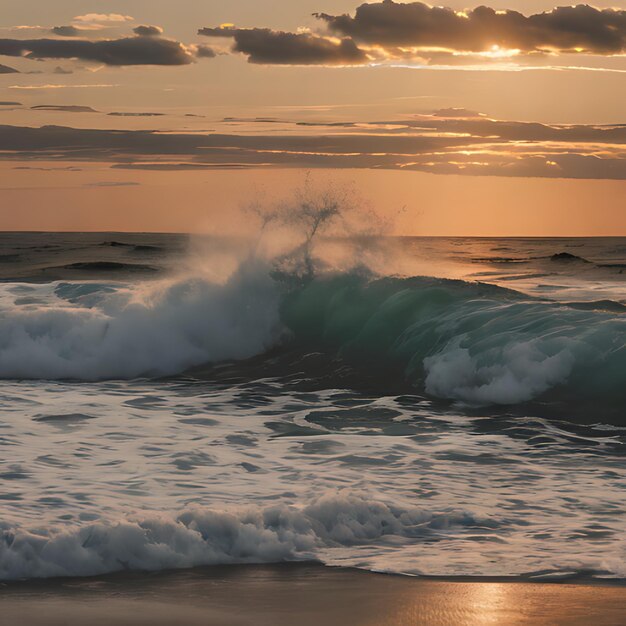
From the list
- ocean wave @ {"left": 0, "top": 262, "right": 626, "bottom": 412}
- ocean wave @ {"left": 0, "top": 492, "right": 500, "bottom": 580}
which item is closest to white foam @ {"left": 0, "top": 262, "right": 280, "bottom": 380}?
ocean wave @ {"left": 0, "top": 262, "right": 626, "bottom": 412}

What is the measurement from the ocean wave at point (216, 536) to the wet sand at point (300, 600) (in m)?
0.20

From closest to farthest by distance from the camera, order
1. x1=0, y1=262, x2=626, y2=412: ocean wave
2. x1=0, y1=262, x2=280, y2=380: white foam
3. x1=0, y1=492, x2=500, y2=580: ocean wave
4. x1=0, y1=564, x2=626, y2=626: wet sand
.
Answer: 1. x1=0, y1=564, x2=626, y2=626: wet sand
2. x1=0, y1=492, x2=500, y2=580: ocean wave
3. x1=0, y1=262, x2=626, y2=412: ocean wave
4. x1=0, y1=262, x2=280, y2=380: white foam

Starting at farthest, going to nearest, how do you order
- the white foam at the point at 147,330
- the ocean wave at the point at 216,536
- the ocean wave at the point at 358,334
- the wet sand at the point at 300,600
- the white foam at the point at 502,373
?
the white foam at the point at 147,330 → the ocean wave at the point at 358,334 → the white foam at the point at 502,373 → the ocean wave at the point at 216,536 → the wet sand at the point at 300,600

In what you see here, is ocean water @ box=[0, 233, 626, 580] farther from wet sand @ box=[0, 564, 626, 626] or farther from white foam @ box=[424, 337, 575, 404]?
wet sand @ box=[0, 564, 626, 626]

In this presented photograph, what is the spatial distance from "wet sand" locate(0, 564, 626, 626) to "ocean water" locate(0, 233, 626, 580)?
265 millimetres

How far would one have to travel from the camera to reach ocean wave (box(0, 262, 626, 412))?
1405 centimetres

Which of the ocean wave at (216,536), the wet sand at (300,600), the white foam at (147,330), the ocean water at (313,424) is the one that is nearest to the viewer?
the wet sand at (300,600)

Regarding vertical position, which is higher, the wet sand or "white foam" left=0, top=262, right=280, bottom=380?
the wet sand

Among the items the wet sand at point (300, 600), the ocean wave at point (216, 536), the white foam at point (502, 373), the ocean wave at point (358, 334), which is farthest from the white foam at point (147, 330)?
the wet sand at point (300, 600)

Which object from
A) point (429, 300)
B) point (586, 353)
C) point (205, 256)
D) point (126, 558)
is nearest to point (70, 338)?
point (205, 256)

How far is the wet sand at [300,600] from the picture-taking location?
5.61 m

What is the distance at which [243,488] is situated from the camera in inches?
335

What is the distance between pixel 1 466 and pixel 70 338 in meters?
9.91

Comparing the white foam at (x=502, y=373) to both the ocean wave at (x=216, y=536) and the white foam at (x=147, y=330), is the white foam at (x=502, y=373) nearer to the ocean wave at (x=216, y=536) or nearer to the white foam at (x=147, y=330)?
the white foam at (x=147, y=330)
